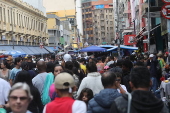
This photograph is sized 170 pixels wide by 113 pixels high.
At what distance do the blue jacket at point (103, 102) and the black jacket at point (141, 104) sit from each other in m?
0.98

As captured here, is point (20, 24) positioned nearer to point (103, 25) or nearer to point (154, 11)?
point (154, 11)

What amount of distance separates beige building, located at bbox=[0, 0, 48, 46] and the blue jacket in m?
36.3

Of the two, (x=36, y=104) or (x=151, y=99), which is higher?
(x=151, y=99)

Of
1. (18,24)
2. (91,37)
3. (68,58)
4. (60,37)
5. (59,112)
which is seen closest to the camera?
(59,112)

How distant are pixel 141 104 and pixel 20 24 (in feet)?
163

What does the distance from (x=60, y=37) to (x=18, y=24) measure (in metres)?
36.1

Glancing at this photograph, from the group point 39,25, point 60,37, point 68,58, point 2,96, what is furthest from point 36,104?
point 60,37

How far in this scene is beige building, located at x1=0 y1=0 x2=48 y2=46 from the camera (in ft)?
141

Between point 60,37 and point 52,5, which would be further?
point 52,5

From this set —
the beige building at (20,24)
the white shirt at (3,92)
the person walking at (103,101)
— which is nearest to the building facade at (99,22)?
the beige building at (20,24)

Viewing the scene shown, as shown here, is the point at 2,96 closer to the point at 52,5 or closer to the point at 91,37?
the point at 52,5

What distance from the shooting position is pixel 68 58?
14648 mm

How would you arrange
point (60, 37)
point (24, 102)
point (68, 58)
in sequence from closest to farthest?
point (24, 102), point (68, 58), point (60, 37)

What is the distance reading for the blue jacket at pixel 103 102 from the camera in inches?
187
